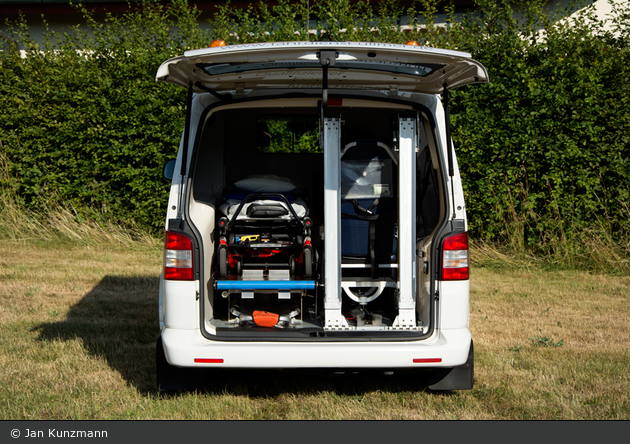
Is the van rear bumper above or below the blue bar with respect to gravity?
below

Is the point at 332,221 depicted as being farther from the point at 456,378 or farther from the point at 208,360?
the point at 456,378

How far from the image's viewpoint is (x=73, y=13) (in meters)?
15.5

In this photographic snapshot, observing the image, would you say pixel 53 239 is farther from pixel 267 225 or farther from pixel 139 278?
pixel 267 225

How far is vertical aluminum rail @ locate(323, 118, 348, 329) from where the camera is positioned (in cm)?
355

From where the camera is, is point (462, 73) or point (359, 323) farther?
point (359, 323)

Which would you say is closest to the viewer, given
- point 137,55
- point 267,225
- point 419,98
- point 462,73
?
point 462,73

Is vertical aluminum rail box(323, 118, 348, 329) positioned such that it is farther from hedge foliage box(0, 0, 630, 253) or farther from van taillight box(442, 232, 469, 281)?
hedge foliage box(0, 0, 630, 253)

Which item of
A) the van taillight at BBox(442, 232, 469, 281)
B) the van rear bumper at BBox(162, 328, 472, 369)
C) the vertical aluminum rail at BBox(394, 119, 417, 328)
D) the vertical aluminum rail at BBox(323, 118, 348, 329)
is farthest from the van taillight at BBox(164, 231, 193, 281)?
the van taillight at BBox(442, 232, 469, 281)

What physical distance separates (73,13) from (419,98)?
1433 centimetres

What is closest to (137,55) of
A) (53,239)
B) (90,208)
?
(90,208)

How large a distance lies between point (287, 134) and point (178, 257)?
2.55 m

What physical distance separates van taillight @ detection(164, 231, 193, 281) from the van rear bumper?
0.38m

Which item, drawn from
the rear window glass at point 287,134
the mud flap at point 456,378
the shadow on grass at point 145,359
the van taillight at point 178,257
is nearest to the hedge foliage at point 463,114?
the rear window glass at point 287,134

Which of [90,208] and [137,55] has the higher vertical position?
[137,55]
